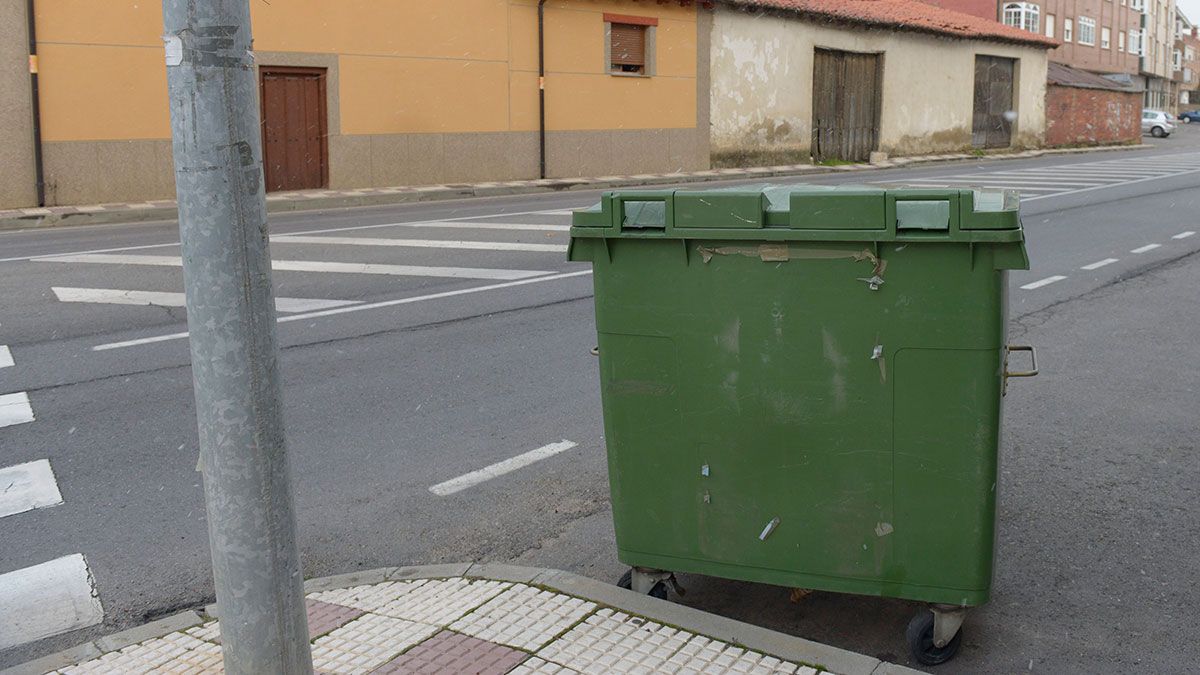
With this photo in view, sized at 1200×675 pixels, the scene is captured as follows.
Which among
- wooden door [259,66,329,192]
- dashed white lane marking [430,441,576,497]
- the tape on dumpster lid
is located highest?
wooden door [259,66,329,192]

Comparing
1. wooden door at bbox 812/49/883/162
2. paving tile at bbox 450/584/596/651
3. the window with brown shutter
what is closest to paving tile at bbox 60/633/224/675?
paving tile at bbox 450/584/596/651

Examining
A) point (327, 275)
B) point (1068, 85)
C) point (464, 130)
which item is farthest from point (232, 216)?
point (1068, 85)

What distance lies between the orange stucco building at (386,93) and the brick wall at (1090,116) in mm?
23112

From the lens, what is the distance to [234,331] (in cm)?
291

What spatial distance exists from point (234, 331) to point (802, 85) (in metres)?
29.6

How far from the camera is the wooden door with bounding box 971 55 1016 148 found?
130 feet

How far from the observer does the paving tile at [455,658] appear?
3555 mm

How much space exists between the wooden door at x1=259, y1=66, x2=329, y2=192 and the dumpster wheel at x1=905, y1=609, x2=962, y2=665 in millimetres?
17676

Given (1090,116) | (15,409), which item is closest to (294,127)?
(15,409)

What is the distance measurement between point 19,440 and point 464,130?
17537 mm

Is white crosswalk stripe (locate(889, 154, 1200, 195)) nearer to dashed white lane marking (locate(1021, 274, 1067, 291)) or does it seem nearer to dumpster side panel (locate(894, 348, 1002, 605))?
dashed white lane marking (locate(1021, 274, 1067, 291))

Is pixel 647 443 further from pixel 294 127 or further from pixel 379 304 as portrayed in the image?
pixel 294 127

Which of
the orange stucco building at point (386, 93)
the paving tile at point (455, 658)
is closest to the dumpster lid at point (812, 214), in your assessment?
the paving tile at point (455, 658)

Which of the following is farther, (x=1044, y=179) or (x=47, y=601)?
(x=1044, y=179)
